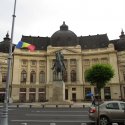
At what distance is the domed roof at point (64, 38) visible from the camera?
242 ft

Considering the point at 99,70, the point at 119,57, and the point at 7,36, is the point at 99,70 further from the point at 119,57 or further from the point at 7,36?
the point at 7,36

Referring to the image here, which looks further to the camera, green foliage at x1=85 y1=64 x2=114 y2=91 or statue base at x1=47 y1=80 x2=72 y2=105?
green foliage at x1=85 y1=64 x2=114 y2=91

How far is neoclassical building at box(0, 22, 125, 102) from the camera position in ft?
220

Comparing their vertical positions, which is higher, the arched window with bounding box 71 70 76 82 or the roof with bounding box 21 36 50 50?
the roof with bounding box 21 36 50 50

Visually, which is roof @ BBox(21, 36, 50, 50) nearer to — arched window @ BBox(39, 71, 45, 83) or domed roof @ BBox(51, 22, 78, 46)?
domed roof @ BBox(51, 22, 78, 46)

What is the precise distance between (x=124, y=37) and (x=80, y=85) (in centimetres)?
2304

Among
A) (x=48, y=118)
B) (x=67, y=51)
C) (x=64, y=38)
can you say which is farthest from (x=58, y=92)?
(x=64, y=38)

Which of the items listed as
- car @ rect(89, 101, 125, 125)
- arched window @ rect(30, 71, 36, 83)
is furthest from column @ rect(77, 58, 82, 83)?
car @ rect(89, 101, 125, 125)

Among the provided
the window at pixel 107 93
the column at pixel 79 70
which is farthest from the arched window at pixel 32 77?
the window at pixel 107 93

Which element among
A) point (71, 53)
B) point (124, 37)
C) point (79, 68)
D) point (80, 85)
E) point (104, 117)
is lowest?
point (104, 117)

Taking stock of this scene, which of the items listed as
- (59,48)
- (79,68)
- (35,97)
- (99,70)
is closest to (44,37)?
(59,48)

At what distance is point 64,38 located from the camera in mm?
73875

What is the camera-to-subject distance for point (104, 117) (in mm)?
14219

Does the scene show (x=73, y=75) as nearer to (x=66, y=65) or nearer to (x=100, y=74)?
(x=66, y=65)
